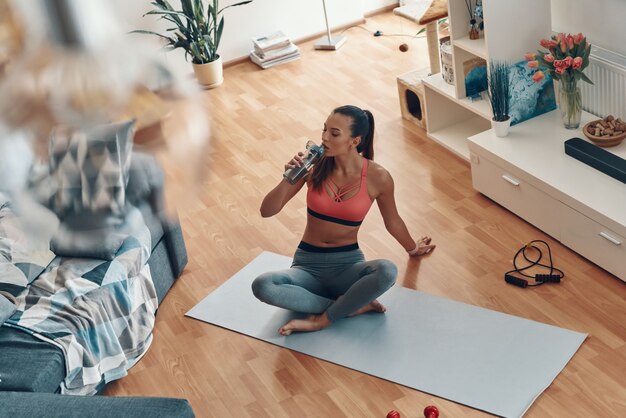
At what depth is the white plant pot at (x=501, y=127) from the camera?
149 inches

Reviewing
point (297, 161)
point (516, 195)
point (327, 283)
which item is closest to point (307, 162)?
point (297, 161)

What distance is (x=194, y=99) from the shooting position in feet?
1.28

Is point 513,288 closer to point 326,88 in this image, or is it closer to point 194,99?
point 326,88

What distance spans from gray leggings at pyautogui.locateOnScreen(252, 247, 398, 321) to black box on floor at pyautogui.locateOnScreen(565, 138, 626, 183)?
3.44 feet

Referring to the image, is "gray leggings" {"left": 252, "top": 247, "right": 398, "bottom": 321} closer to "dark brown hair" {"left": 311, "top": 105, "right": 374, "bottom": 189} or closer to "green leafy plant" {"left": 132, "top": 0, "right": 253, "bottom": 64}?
"dark brown hair" {"left": 311, "top": 105, "right": 374, "bottom": 189}

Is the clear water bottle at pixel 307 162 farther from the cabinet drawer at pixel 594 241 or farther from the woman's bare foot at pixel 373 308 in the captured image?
the cabinet drawer at pixel 594 241

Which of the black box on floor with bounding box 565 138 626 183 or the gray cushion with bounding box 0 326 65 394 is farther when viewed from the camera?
Result: the black box on floor with bounding box 565 138 626 183

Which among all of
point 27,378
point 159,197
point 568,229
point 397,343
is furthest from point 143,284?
point 159,197

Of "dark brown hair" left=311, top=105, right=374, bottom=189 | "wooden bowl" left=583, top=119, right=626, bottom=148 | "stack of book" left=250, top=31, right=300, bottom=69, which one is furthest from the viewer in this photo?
"stack of book" left=250, top=31, right=300, bottom=69

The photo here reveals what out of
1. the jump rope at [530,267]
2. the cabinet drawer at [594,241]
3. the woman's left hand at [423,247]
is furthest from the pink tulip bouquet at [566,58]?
the woman's left hand at [423,247]

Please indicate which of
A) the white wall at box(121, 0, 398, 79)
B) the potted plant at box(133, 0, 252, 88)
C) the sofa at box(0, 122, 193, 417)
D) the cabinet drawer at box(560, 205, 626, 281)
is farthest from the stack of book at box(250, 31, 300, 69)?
the cabinet drawer at box(560, 205, 626, 281)

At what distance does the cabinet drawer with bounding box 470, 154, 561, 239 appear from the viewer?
11.6ft

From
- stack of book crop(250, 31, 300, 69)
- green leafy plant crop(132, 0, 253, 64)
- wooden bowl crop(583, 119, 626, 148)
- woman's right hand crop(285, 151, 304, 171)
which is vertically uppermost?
woman's right hand crop(285, 151, 304, 171)

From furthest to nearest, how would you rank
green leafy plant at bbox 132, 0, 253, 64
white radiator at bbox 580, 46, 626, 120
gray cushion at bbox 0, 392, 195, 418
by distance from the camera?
green leafy plant at bbox 132, 0, 253, 64 → white radiator at bbox 580, 46, 626, 120 → gray cushion at bbox 0, 392, 195, 418
